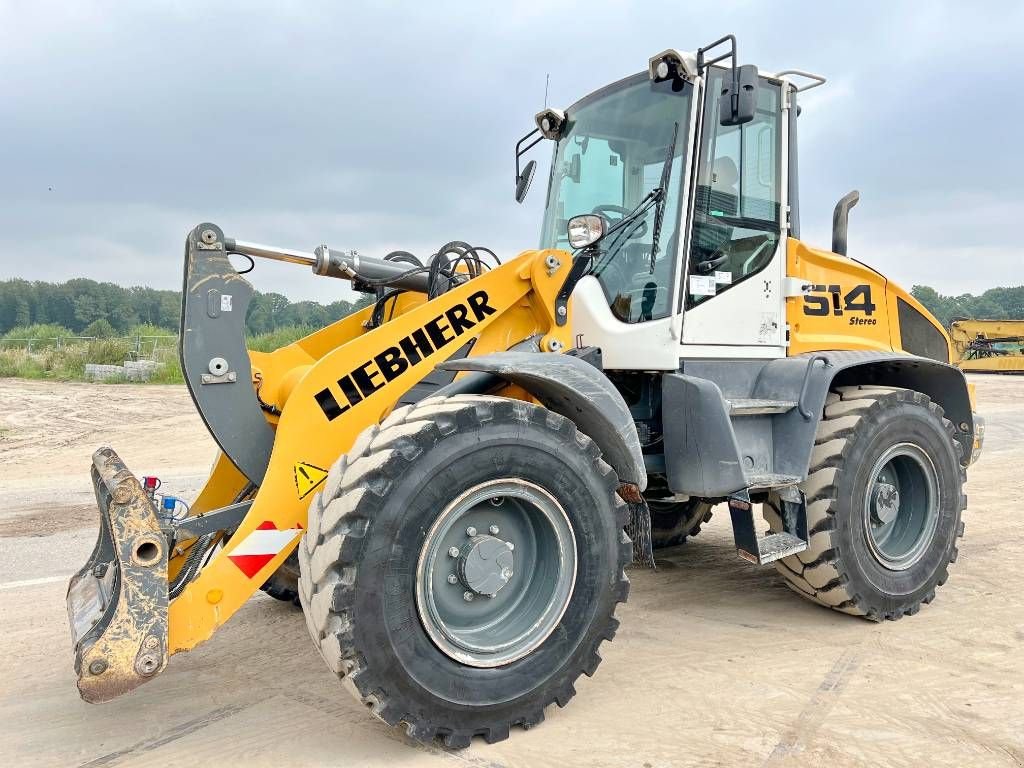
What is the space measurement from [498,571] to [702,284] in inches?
82.1

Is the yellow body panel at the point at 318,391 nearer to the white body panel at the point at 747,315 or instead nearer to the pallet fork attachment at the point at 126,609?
the pallet fork attachment at the point at 126,609

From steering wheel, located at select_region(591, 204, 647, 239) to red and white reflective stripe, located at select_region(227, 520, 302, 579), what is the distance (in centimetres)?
240

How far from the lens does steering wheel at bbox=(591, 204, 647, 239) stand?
4602 mm

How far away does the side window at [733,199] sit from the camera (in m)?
4.59

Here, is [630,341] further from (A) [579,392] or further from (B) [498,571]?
(B) [498,571]

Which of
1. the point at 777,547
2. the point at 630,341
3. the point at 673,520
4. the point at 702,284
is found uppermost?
the point at 702,284

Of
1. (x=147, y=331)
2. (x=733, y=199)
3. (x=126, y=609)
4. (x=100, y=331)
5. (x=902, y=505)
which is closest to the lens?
(x=126, y=609)

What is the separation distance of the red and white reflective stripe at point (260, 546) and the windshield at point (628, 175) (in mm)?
2125

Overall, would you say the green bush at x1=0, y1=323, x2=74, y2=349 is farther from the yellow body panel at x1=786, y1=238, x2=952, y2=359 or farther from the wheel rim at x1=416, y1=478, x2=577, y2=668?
the wheel rim at x1=416, y1=478, x2=577, y2=668

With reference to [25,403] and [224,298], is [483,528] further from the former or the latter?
[25,403]

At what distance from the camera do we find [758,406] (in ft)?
15.1

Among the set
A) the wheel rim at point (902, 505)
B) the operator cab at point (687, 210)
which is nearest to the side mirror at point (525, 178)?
the operator cab at point (687, 210)

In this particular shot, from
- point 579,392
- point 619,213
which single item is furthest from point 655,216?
point 579,392

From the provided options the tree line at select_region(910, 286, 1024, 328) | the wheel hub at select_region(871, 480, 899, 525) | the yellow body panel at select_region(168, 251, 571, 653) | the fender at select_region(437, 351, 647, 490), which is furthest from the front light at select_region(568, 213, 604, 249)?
the tree line at select_region(910, 286, 1024, 328)
